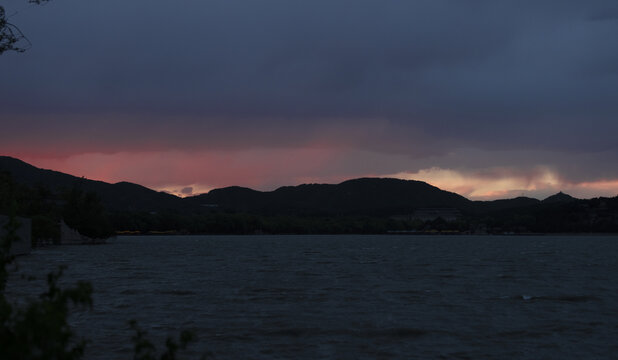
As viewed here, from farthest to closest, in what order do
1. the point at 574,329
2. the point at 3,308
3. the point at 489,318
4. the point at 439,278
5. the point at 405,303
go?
the point at 439,278 < the point at 405,303 < the point at 489,318 < the point at 574,329 < the point at 3,308

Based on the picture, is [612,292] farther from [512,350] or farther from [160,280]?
[160,280]

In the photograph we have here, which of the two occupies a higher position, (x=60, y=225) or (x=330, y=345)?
(x=60, y=225)

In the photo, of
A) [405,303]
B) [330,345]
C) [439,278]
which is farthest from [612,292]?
[330,345]

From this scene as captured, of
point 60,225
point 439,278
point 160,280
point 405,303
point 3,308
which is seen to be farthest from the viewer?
point 60,225

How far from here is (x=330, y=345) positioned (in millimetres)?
25609

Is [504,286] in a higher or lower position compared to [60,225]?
lower

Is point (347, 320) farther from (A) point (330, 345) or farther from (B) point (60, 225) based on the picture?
(B) point (60, 225)

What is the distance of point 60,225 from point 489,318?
180275mm

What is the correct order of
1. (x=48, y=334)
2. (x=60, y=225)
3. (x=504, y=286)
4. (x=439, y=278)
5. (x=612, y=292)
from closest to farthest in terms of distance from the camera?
(x=48, y=334)
(x=612, y=292)
(x=504, y=286)
(x=439, y=278)
(x=60, y=225)

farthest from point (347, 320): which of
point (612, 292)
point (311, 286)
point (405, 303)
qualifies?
point (612, 292)

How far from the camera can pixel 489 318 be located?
33844 mm

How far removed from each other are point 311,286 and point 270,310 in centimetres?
1621

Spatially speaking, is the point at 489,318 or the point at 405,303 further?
the point at 405,303

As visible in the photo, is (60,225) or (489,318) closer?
(489,318)
